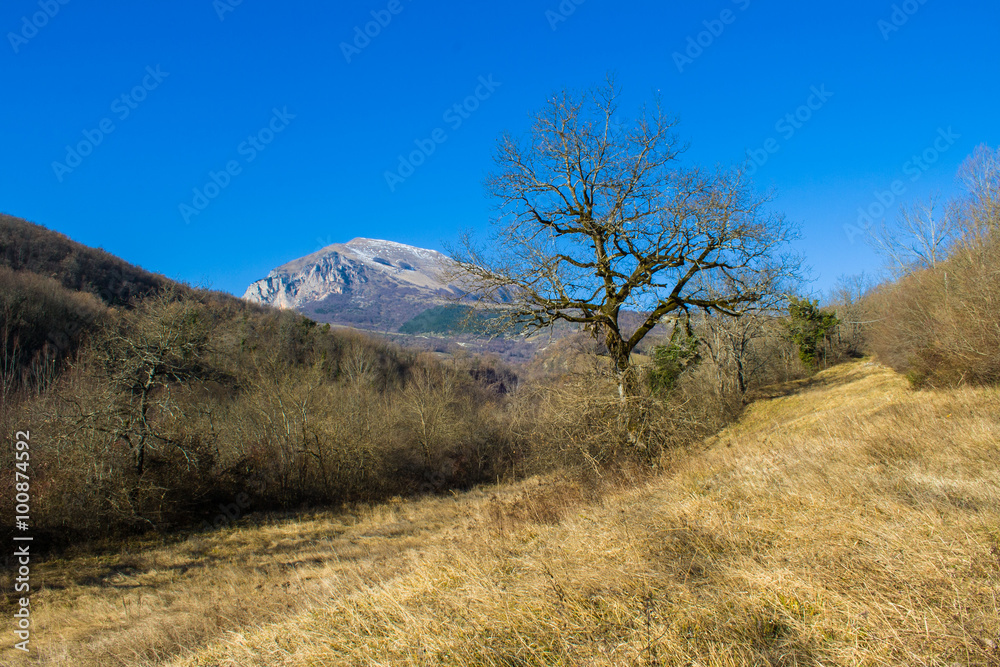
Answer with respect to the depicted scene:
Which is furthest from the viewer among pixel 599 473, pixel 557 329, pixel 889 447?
pixel 557 329

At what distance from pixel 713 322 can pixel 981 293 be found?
40.7ft

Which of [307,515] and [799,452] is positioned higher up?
[799,452]

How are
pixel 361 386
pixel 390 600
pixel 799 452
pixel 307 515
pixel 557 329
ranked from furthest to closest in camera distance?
pixel 361 386
pixel 307 515
pixel 557 329
pixel 799 452
pixel 390 600

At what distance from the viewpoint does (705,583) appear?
12.9 feet

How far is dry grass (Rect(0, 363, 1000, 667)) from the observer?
304 centimetres

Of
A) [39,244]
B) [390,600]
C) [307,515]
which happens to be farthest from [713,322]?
[39,244]

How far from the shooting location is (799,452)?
803cm

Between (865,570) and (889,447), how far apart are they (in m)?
4.40

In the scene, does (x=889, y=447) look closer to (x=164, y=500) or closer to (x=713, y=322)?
(x=713, y=322)

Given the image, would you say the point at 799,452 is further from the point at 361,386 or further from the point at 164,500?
the point at 361,386

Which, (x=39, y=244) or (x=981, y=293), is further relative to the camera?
(x=39, y=244)

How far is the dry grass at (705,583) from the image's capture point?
9.99 ft

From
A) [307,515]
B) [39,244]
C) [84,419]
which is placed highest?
[39,244]

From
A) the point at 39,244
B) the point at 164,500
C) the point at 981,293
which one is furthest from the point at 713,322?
the point at 39,244
